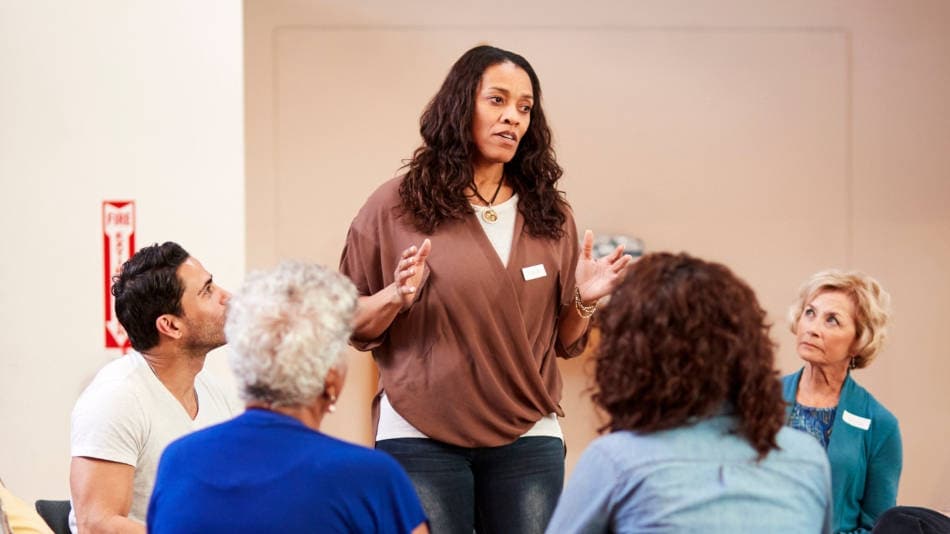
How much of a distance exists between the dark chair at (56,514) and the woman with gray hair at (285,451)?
1133 mm

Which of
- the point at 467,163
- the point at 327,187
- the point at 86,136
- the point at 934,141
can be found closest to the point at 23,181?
the point at 86,136

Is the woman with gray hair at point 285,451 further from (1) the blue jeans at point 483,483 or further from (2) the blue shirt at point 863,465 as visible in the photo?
(2) the blue shirt at point 863,465

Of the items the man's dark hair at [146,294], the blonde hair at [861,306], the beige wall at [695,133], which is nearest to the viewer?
the man's dark hair at [146,294]

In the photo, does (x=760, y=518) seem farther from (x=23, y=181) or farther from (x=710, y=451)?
(x=23, y=181)

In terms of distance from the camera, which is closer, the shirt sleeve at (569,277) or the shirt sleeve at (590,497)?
the shirt sleeve at (590,497)

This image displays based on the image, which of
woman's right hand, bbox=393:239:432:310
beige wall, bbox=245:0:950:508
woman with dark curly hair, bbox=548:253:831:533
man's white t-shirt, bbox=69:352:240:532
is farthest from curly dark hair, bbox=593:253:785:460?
beige wall, bbox=245:0:950:508

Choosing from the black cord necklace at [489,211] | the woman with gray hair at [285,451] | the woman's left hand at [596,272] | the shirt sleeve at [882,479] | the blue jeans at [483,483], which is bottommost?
the shirt sleeve at [882,479]

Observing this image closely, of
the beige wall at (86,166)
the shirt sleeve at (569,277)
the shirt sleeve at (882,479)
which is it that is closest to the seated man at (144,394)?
the shirt sleeve at (569,277)

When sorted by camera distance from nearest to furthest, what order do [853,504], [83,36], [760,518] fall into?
[760,518] → [853,504] → [83,36]

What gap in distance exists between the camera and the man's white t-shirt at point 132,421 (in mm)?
2457

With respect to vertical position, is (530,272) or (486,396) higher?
(530,272)

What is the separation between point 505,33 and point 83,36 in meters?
1.99

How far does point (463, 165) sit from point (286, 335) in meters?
0.96

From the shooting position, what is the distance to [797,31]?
17.9 ft
